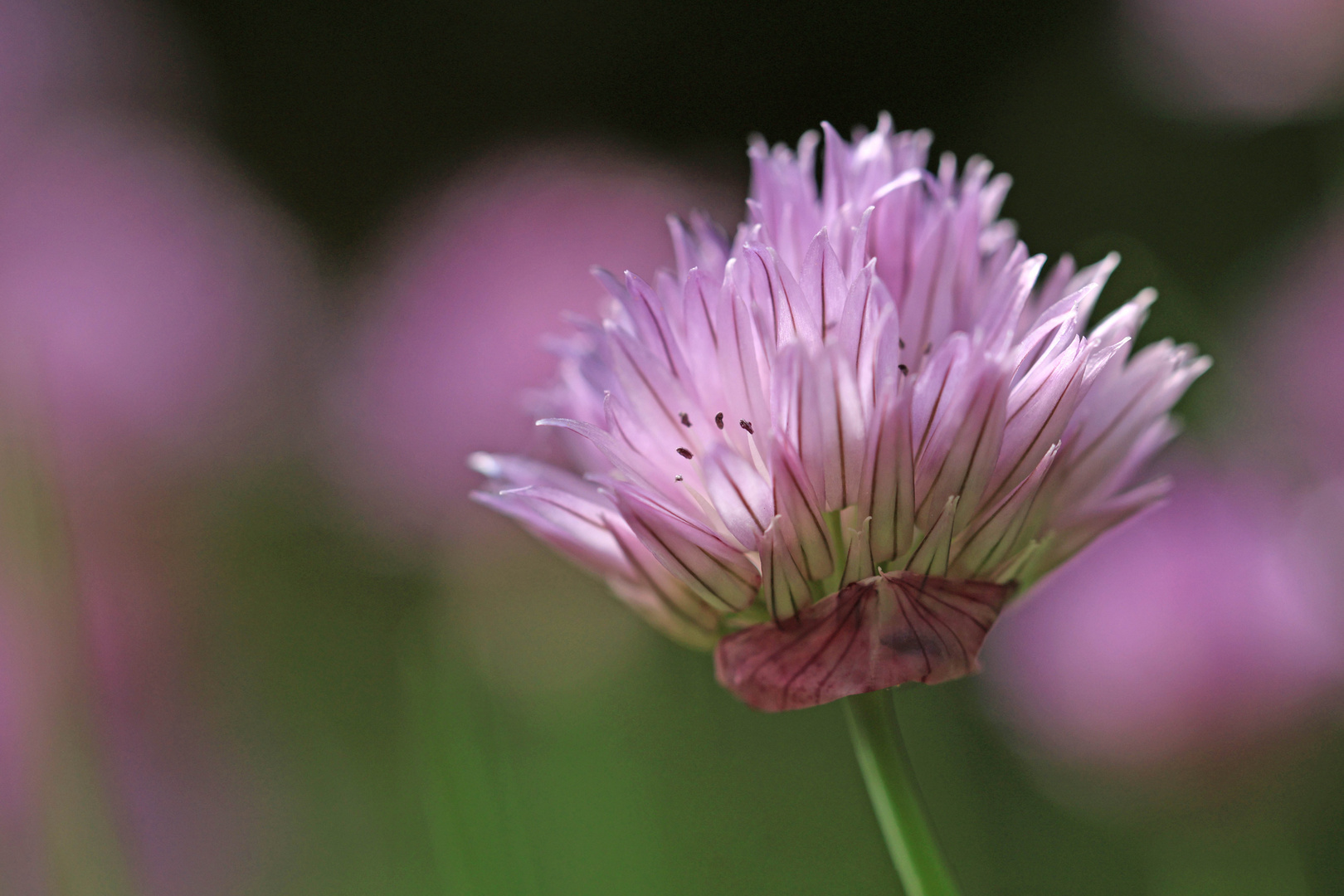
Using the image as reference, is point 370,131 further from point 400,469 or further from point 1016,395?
point 1016,395

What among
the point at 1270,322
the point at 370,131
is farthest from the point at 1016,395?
the point at 370,131

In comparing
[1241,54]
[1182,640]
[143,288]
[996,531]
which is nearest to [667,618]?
[996,531]

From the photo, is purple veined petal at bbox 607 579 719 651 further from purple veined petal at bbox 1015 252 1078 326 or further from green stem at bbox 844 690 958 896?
purple veined petal at bbox 1015 252 1078 326

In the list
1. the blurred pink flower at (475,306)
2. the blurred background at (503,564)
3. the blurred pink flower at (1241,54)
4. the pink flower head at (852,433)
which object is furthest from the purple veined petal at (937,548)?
the blurred pink flower at (1241,54)

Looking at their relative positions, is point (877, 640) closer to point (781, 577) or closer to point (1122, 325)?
point (781, 577)

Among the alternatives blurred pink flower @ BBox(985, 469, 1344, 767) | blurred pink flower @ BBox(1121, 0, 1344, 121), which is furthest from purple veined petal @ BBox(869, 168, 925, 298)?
blurred pink flower @ BBox(1121, 0, 1344, 121)
